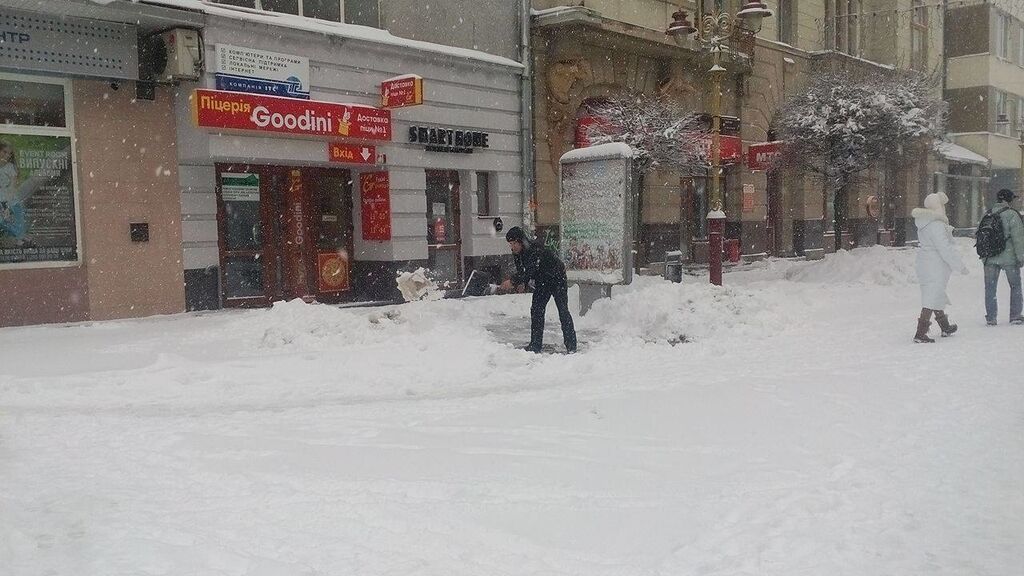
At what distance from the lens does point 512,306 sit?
1376cm

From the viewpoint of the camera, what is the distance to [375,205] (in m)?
15.7

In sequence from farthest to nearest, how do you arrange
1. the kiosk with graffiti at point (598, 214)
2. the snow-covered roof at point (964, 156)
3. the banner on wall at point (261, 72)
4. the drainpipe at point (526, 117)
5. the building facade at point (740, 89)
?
the snow-covered roof at point (964, 156) → the building facade at point (740, 89) → the drainpipe at point (526, 117) → the banner on wall at point (261, 72) → the kiosk with graffiti at point (598, 214)

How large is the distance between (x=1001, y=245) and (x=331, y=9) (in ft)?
37.1

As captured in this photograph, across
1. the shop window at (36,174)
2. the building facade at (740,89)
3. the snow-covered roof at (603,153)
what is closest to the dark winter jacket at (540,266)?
the snow-covered roof at (603,153)

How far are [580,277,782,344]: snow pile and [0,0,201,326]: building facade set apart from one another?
6.68 m

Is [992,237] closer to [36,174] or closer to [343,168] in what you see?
[343,168]

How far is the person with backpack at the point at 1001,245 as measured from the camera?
10445 mm

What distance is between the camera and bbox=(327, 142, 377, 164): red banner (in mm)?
14489

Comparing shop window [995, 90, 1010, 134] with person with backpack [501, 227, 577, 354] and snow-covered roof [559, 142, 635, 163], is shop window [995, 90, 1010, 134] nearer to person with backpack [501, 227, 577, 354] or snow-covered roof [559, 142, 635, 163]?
snow-covered roof [559, 142, 635, 163]

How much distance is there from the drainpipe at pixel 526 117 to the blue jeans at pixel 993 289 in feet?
30.7

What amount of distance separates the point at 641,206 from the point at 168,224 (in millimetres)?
12063

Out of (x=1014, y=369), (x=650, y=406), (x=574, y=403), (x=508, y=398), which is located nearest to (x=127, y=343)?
(x=508, y=398)

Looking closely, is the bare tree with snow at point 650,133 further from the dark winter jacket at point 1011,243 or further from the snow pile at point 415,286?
the dark winter jacket at point 1011,243

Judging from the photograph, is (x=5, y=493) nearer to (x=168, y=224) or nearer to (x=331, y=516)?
(x=331, y=516)
